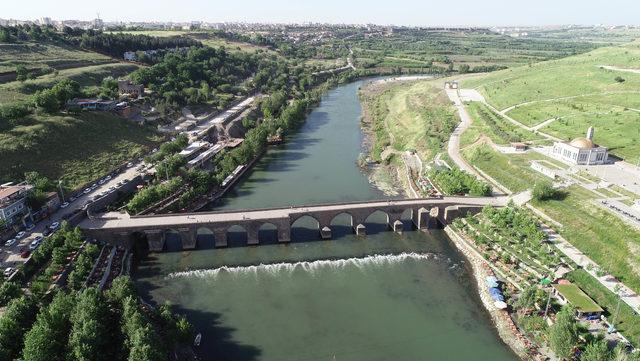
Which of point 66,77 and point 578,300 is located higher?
point 66,77

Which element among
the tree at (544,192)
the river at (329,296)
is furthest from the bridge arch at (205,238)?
the tree at (544,192)

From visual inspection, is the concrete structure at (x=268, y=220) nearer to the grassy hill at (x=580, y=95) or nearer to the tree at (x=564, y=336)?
the tree at (x=564, y=336)

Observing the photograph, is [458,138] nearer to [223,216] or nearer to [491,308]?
[491,308]

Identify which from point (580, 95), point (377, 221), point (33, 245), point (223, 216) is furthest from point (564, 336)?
point (580, 95)

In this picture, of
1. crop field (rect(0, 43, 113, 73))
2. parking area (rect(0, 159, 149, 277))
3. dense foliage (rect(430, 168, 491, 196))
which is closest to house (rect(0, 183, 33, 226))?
parking area (rect(0, 159, 149, 277))

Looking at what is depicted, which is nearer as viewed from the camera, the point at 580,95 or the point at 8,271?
the point at 8,271

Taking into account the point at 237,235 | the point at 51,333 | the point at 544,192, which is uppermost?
the point at 544,192

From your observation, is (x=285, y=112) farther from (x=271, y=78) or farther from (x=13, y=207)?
(x=13, y=207)
